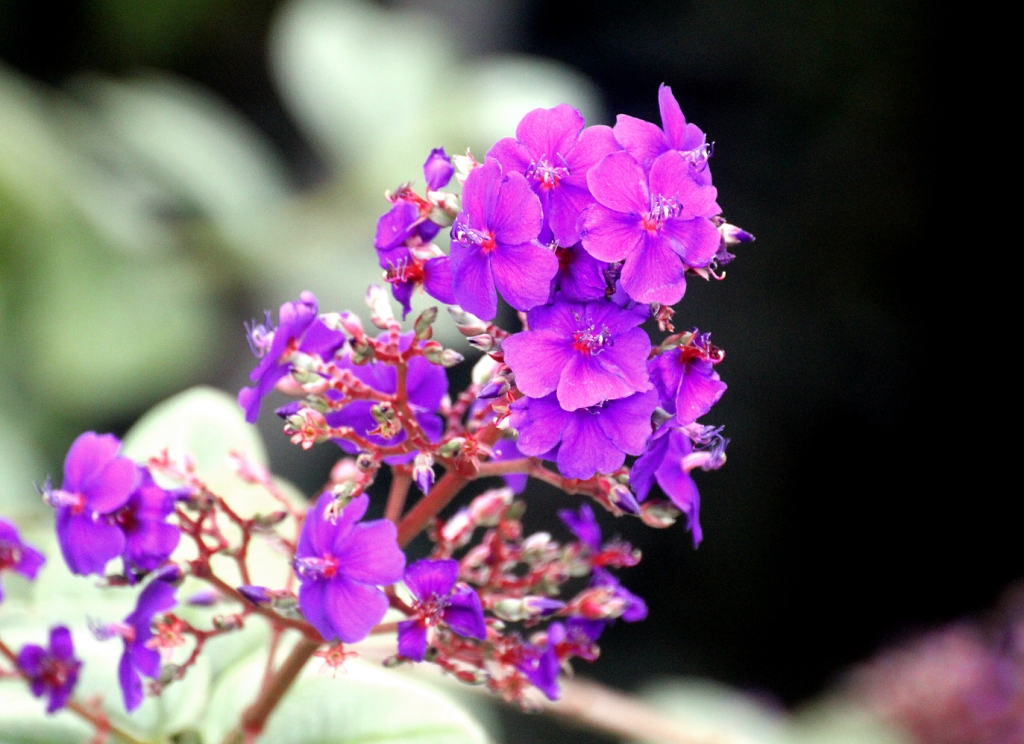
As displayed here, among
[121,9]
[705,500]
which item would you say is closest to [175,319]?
[121,9]

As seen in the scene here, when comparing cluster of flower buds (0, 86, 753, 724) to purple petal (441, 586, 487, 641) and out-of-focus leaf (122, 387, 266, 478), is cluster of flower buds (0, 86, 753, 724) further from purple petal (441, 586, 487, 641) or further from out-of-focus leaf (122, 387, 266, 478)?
out-of-focus leaf (122, 387, 266, 478)

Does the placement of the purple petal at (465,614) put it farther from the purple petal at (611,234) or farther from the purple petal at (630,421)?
the purple petal at (611,234)

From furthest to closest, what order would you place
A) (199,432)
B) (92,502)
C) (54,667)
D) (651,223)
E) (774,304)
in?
(774,304) < (199,432) < (54,667) < (92,502) < (651,223)

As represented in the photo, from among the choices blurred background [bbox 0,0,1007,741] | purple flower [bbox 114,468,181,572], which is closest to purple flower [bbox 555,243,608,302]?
purple flower [bbox 114,468,181,572]

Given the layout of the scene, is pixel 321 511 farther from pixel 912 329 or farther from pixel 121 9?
pixel 121 9

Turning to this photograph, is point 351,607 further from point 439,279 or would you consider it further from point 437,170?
point 437,170

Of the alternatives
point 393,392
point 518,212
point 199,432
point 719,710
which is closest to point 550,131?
point 518,212
